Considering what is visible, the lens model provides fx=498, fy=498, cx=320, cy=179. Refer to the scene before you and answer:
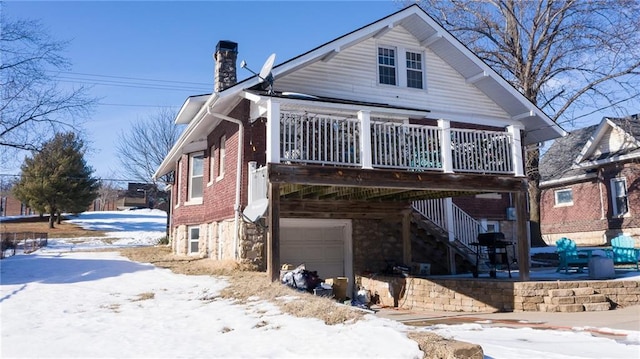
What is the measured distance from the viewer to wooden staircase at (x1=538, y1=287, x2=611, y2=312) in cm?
1070

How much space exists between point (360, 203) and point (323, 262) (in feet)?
7.17

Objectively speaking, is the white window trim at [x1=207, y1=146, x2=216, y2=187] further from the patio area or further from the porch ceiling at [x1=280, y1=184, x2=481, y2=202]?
the patio area

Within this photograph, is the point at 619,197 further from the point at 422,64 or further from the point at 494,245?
the point at 422,64

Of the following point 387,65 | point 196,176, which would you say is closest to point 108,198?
point 196,176

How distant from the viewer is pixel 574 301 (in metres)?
10.8

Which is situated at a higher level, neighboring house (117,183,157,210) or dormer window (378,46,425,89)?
dormer window (378,46,425,89)

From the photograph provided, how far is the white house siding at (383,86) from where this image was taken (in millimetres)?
13859

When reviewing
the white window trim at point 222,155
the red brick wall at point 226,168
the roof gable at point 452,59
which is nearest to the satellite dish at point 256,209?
the red brick wall at point 226,168

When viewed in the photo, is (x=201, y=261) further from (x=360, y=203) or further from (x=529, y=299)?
(x=529, y=299)

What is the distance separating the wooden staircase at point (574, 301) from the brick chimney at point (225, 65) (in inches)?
421

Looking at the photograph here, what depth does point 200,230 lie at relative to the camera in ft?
55.4

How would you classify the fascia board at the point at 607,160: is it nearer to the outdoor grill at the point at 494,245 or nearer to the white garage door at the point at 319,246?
the outdoor grill at the point at 494,245

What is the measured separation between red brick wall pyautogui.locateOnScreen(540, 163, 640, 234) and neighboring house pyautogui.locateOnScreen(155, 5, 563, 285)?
7.74 metres

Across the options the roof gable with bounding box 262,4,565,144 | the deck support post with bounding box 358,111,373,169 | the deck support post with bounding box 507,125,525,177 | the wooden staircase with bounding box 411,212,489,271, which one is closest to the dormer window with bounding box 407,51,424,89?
the roof gable with bounding box 262,4,565,144
